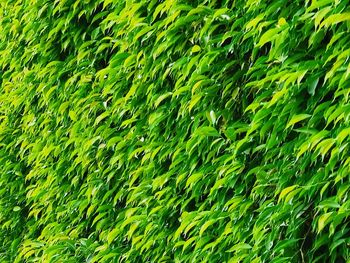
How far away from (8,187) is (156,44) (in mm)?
2157

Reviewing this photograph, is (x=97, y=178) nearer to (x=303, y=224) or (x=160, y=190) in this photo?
(x=160, y=190)

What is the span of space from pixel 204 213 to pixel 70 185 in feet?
4.73

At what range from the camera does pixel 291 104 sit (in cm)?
271

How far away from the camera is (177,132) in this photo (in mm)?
3428

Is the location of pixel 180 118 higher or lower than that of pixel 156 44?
lower

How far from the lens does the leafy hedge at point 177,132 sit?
2651 millimetres

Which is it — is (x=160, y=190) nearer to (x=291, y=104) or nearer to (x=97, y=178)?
(x=97, y=178)

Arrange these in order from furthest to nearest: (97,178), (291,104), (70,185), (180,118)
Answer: (70,185)
(97,178)
(180,118)
(291,104)

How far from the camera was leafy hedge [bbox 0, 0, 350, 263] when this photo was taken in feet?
8.70

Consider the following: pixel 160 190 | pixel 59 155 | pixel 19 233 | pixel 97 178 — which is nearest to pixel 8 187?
pixel 19 233

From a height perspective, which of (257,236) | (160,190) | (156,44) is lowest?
(160,190)

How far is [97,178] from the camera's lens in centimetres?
405

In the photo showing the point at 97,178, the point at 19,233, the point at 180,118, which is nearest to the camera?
the point at 180,118

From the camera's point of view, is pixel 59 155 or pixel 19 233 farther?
pixel 19 233
